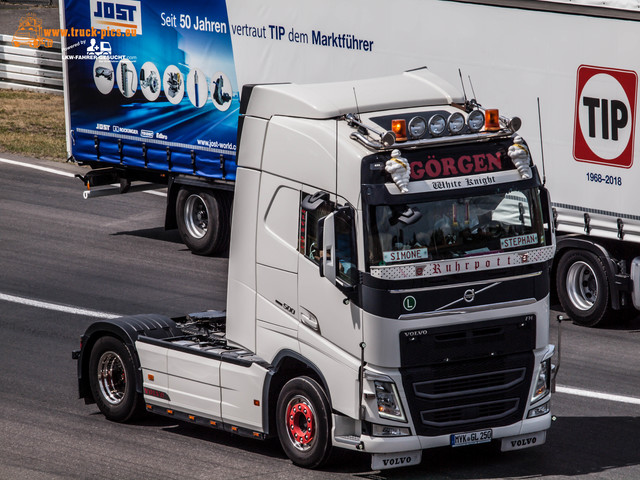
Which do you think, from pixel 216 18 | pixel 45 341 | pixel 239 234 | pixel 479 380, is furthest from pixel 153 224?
pixel 479 380

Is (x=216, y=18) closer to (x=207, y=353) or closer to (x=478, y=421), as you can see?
(x=207, y=353)

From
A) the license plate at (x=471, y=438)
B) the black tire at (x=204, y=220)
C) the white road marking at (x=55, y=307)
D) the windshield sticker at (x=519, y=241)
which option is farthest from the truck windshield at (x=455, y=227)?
the black tire at (x=204, y=220)

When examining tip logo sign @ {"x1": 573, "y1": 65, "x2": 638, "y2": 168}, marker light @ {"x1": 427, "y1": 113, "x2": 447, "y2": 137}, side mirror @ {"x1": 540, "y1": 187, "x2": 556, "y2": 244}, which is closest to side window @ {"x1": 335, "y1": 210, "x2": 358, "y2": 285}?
marker light @ {"x1": 427, "y1": 113, "x2": 447, "y2": 137}

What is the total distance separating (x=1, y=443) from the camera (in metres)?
12.9

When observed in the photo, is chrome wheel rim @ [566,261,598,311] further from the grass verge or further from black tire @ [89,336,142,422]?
the grass verge

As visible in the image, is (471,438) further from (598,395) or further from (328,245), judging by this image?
(598,395)

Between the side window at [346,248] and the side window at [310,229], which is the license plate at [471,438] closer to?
A: the side window at [346,248]

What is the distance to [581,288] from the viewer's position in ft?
57.5

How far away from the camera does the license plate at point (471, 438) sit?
37.4ft

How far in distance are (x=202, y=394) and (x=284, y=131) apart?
278 centimetres

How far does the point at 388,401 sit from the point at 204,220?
10.8 metres

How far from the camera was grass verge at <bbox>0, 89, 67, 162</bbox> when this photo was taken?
28.5m

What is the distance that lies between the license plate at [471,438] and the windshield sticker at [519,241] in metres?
1.68

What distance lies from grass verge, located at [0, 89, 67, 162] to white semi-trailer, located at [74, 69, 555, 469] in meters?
16.3
